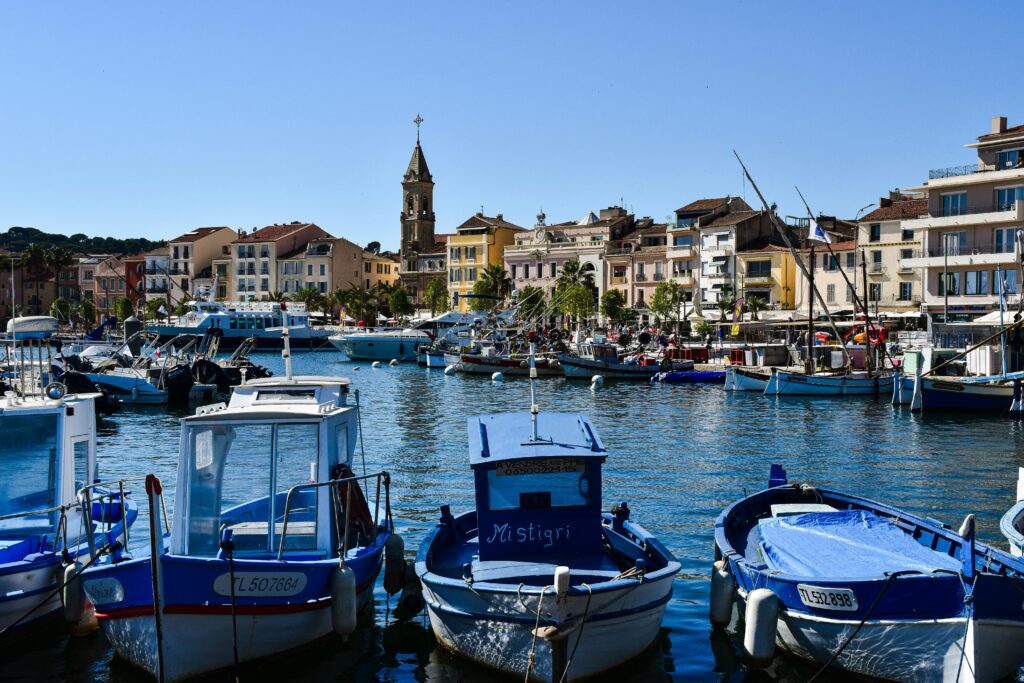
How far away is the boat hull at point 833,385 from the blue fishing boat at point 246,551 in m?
41.7

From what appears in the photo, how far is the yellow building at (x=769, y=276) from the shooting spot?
294 ft

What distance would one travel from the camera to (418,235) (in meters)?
136

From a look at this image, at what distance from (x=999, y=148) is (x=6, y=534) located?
67.2m

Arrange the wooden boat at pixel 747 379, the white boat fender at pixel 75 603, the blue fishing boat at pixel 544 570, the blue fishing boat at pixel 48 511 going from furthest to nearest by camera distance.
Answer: the wooden boat at pixel 747 379 < the white boat fender at pixel 75 603 < the blue fishing boat at pixel 48 511 < the blue fishing boat at pixel 544 570

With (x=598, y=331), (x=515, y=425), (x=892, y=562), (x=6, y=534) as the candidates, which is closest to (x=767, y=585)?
(x=892, y=562)

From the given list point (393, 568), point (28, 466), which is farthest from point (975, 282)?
point (28, 466)

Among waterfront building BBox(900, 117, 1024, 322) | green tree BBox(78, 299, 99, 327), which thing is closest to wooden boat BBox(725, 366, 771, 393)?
waterfront building BBox(900, 117, 1024, 322)

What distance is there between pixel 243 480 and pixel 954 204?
6591 centimetres

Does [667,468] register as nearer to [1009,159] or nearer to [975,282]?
[975,282]

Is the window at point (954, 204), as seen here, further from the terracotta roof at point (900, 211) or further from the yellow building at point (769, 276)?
→ the yellow building at point (769, 276)

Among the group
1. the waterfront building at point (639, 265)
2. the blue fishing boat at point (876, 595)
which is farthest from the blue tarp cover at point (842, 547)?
the waterfront building at point (639, 265)

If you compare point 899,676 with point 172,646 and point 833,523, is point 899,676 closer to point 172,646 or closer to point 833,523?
point 833,523

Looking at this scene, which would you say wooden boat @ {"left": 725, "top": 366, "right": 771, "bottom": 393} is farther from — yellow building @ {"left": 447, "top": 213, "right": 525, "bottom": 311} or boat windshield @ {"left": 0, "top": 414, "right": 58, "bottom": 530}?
yellow building @ {"left": 447, "top": 213, "right": 525, "bottom": 311}

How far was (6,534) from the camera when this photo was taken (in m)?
13.5
